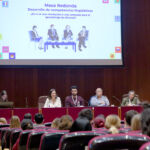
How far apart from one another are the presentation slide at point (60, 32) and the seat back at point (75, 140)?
25.5 ft

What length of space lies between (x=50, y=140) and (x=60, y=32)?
25.4 ft

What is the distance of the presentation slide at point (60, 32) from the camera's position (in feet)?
32.0

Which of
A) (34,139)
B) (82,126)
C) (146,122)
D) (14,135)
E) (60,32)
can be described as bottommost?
(14,135)

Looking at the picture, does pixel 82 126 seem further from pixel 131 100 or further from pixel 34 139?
pixel 131 100

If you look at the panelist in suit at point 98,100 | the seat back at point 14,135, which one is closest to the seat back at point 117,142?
the seat back at point 14,135

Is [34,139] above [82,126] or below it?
below

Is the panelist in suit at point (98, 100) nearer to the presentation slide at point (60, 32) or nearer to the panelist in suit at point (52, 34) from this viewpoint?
the presentation slide at point (60, 32)

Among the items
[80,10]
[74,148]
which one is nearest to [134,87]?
[80,10]

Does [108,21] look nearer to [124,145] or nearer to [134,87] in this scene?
[134,87]

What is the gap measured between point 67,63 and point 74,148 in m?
7.91

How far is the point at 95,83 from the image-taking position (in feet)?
35.0

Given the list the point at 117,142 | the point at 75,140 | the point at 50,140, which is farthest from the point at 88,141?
the point at 117,142

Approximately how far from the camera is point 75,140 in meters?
2.12

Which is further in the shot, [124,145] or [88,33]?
[88,33]
